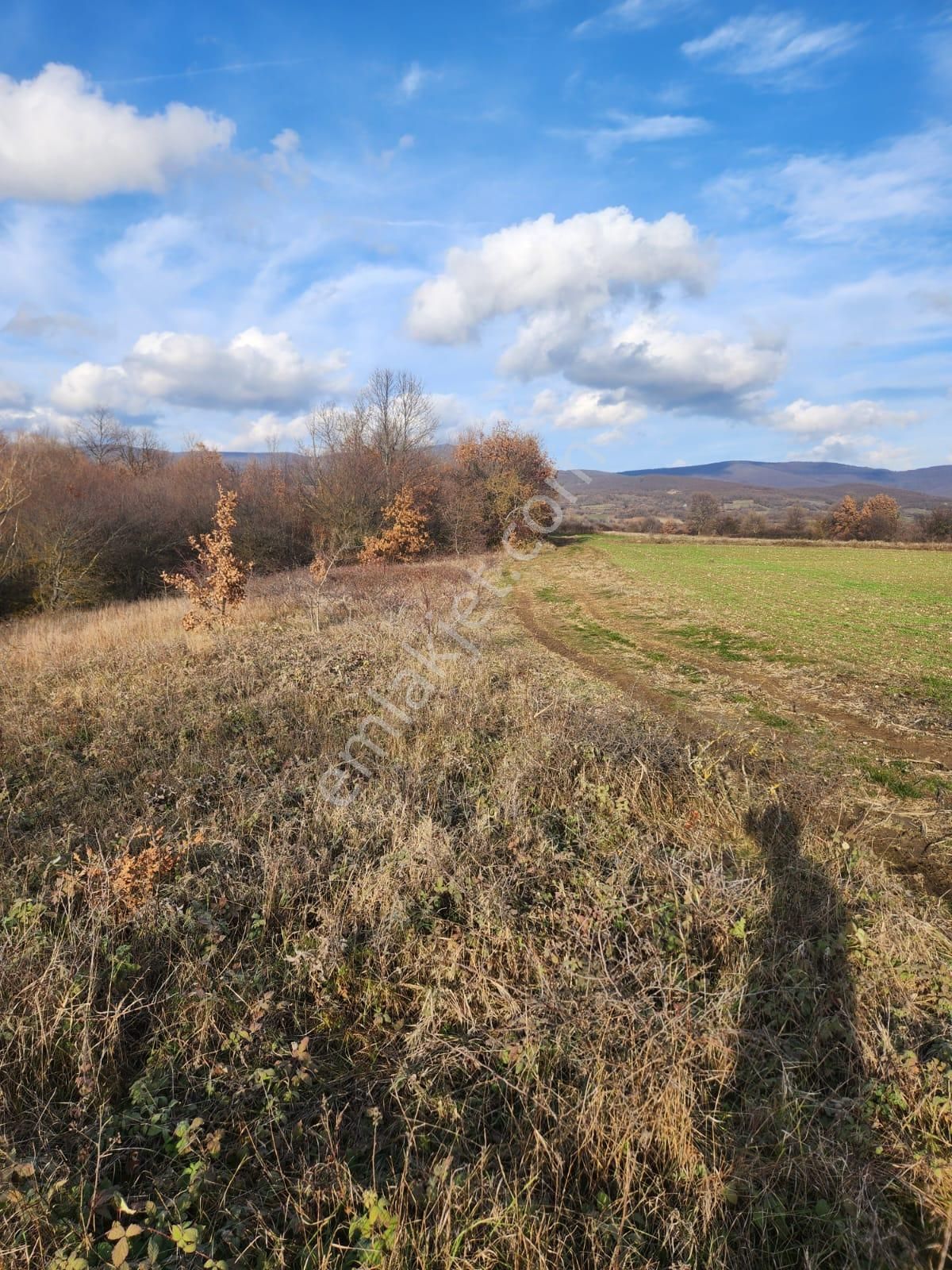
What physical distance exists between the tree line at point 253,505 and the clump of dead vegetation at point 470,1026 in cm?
1345

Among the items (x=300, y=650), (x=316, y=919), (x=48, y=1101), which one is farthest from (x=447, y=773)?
(x=300, y=650)

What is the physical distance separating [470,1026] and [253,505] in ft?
118

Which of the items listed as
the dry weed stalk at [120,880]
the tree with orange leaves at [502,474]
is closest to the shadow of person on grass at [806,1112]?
the dry weed stalk at [120,880]

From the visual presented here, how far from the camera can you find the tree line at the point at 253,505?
2467cm

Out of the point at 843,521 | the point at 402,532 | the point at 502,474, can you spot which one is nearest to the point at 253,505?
the point at 402,532

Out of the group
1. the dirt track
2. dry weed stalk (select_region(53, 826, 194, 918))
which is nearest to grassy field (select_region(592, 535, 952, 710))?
the dirt track

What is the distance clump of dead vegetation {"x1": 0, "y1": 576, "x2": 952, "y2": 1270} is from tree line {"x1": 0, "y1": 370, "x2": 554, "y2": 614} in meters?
13.5

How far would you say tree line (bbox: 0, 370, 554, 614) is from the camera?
2467cm

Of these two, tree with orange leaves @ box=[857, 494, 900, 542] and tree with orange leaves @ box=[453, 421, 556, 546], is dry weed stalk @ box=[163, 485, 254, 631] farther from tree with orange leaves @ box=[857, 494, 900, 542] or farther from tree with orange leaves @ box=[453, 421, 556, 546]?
tree with orange leaves @ box=[857, 494, 900, 542]

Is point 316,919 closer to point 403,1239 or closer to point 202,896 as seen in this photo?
point 202,896

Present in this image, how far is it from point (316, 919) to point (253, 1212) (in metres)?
1.82

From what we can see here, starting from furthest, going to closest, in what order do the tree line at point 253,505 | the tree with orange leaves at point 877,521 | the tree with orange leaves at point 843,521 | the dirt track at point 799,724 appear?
1. the tree with orange leaves at point 843,521
2. the tree with orange leaves at point 877,521
3. the tree line at point 253,505
4. the dirt track at point 799,724

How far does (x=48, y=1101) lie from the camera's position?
115 inches

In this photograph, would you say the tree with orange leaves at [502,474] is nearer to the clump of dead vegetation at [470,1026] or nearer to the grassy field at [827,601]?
the grassy field at [827,601]
